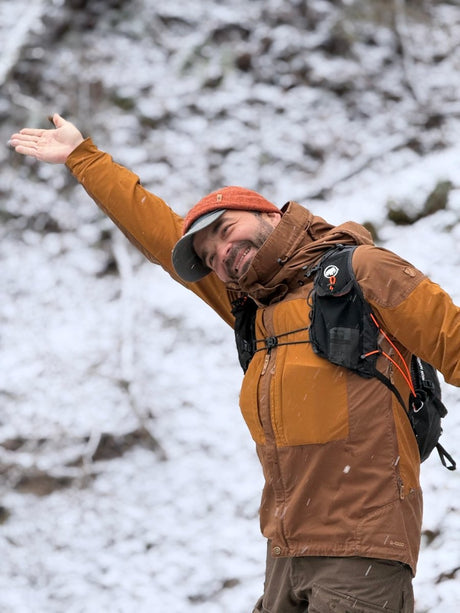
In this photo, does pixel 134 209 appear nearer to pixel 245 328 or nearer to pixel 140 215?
pixel 140 215

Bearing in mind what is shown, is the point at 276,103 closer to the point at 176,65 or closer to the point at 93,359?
the point at 176,65

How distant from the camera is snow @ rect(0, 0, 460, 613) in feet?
16.6

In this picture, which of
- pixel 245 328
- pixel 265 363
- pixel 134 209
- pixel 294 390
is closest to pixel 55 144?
pixel 134 209

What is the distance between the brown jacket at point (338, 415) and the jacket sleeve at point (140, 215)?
0.56 metres

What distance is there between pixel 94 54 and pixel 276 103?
2366 mm

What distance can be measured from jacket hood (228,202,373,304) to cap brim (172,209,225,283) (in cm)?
28

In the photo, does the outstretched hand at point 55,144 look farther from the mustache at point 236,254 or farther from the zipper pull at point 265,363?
the zipper pull at point 265,363

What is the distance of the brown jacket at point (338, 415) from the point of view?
2.30 m

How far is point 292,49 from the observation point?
27.2ft

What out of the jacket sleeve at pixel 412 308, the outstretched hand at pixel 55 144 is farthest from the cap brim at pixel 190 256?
the outstretched hand at pixel 55 144

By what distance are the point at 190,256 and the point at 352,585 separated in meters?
1.43

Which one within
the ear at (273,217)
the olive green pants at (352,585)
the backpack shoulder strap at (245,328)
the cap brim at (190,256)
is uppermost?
the ear at (273,217)

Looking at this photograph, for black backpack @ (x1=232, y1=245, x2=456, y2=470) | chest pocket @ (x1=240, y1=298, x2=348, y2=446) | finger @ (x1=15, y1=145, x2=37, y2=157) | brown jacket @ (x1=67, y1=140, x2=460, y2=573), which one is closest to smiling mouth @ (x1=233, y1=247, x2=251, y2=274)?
brown jacket @ (x1=67, y1=140, x2=460, y2=573)

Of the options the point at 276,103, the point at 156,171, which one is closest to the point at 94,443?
the point at 156,171
